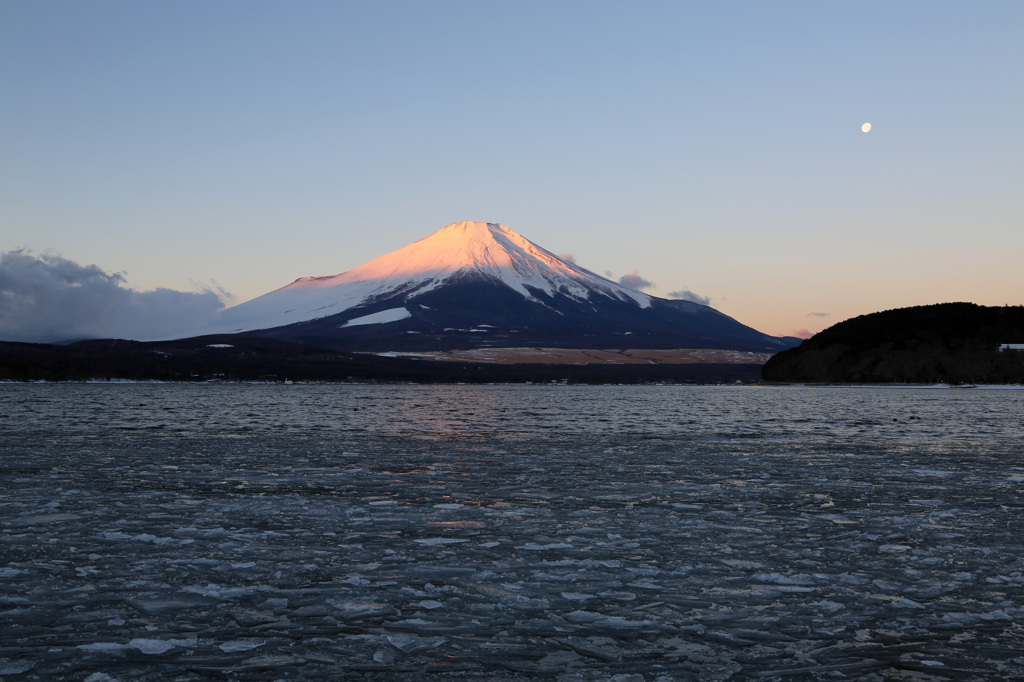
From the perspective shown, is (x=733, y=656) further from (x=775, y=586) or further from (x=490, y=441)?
(x=490, y=441)

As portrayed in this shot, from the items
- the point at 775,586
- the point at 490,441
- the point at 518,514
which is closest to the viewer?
the point at 775,586

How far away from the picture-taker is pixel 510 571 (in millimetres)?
13805

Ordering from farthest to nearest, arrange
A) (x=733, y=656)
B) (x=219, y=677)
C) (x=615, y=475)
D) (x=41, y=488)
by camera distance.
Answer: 1. (x=615, y=475)
2. (x=41, y=488)
3. (x=733, y=656)
4. (x=219, y=677)

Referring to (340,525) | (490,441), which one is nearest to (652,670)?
(340,525)

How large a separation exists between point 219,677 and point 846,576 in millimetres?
9446

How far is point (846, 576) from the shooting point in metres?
13.4

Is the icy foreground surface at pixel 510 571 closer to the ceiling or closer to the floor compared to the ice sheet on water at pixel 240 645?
closer to the floor

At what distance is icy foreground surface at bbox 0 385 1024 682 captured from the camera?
960 centimetres

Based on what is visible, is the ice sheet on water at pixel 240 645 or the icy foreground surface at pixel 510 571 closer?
the icy foreground surface at pixel 510 571

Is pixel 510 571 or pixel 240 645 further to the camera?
pixel 510 571

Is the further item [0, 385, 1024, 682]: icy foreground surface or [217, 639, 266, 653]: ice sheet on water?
[217, 639, 266, 653]: ice sheet on water

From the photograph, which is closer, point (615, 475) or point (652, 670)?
point (652, 670)

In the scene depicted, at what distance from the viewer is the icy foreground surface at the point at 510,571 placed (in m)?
9.60

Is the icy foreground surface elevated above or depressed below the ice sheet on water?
below
